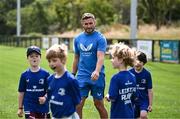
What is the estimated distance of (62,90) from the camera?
22.4 feet

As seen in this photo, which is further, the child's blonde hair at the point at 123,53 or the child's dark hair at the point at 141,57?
the child's dark hair at the point at 141,57

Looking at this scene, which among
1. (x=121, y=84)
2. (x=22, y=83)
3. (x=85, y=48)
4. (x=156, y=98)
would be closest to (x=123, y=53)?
(x=121, y=84)

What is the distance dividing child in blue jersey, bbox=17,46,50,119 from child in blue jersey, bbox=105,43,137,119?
131 cm

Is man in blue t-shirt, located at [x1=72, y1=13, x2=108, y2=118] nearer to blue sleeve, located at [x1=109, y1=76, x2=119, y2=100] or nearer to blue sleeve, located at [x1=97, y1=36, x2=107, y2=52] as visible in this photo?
blue sleeve, located at [x1=97, y1=36, x2=107, y2=52]

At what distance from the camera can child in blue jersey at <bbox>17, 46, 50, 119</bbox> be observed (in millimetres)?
7977

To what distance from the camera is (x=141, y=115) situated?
8625 mm

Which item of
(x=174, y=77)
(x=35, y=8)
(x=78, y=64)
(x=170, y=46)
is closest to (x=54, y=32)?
(x=35, y=8)

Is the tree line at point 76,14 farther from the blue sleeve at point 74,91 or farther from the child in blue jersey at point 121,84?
the blue sleeve at point 74,91

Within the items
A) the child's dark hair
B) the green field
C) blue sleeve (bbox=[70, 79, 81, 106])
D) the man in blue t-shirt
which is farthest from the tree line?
blue sleeve (bbox=[70, 79, 81, 106])

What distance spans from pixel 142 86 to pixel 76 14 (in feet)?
256

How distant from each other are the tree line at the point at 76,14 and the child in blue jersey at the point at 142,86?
203 ft

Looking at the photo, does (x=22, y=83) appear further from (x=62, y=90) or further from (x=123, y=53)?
(x=123, y=53)

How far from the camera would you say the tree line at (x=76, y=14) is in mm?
74812

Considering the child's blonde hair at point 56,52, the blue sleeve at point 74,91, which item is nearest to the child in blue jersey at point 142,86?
the blue sleeve at point 74,91
